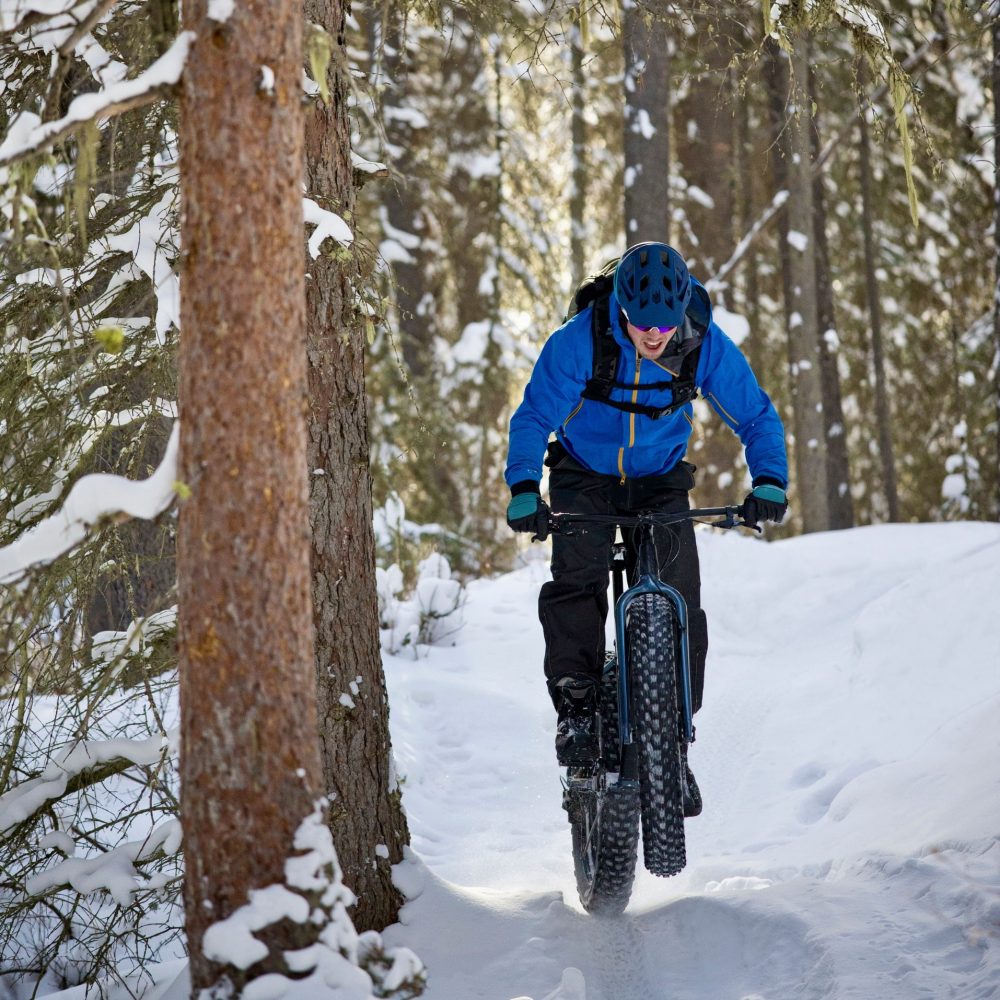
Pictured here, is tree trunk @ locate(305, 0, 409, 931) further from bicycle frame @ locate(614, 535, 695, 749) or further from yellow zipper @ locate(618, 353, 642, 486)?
yellow zipper @ locate(618, 353, 642, 486)

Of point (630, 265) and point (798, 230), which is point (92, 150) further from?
point (798, 230)

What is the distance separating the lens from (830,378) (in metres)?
15.4

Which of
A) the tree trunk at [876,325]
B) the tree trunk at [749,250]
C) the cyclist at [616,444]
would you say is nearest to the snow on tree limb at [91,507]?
the cyclist at [616,444]

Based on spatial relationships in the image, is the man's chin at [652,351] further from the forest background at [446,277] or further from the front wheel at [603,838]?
the front wheel at [603,838]

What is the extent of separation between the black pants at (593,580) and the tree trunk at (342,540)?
0.79 m

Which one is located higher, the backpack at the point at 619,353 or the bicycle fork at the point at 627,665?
the backpack at the point at 619,353

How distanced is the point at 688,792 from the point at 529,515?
125 cm

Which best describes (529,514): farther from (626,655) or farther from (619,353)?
(619,353)

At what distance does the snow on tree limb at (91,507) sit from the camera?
2.69m

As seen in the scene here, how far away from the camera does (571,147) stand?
14945 mm

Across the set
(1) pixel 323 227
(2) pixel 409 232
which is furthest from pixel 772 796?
(2) pixel 409 232

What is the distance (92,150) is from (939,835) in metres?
3.87

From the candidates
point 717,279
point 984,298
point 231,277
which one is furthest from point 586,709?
point 984,298

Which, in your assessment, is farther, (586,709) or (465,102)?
(465,102)
